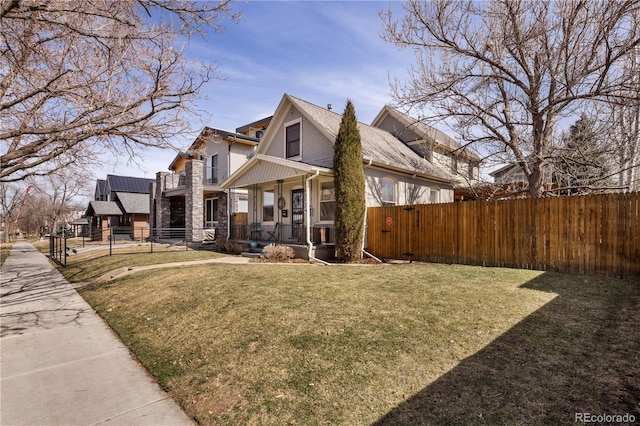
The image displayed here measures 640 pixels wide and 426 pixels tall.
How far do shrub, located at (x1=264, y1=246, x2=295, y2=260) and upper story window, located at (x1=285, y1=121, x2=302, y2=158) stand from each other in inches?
191

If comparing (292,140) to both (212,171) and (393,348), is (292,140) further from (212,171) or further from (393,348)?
(393,348)

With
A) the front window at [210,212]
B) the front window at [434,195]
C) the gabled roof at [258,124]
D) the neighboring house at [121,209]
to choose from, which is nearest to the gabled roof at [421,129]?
the front window at [434,195]

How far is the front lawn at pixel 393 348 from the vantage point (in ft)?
9.52

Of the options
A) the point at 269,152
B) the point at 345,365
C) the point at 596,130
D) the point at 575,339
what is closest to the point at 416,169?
the point at 596,130

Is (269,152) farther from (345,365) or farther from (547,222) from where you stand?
(345,365)

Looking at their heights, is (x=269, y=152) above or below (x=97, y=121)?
above

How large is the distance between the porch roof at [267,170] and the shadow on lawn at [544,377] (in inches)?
320

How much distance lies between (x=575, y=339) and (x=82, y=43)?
8.22m

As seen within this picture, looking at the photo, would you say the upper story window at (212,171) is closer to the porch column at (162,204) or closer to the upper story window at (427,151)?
the porch column at (162,204)

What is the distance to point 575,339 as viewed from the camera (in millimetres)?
3982

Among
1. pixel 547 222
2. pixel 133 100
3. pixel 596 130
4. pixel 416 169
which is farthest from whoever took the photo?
pixel 416 169

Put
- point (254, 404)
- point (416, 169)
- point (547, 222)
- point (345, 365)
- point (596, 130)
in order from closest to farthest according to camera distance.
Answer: point (254, 404) → point (345, 365) → point (547, 222) → point (596, 130) → point (416, 169)

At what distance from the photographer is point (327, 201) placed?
13.0m

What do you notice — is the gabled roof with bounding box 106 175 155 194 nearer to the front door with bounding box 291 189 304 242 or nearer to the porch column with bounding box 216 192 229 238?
the porch column with bounding box 216 192 229 238
